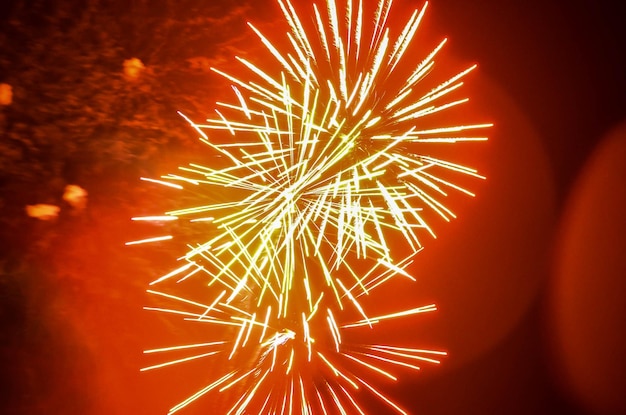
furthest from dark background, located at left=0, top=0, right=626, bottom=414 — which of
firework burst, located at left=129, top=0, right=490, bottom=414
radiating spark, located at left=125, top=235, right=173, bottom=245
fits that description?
radiating spark, located at left=125, top=235, right=173, bottom=245

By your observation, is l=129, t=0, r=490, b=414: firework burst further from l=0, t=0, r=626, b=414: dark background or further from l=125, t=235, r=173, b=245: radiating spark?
l=0, t=0, r=626, b=414: dark background

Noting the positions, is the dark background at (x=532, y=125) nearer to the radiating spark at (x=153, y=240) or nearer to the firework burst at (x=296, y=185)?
the firework burst at (x=296, y=185)

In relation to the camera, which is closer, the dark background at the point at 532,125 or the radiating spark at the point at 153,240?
the radiating spark at the point at 153,240

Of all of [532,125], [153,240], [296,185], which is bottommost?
[153,240]

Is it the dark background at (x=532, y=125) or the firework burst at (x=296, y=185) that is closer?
the firework burst at (x=296, y=185)

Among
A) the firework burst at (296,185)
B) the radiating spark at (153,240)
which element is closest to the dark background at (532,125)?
the firework burst at (296,185)

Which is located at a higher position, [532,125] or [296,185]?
[532,125]

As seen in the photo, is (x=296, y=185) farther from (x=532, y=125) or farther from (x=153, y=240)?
(x=532, y=125)

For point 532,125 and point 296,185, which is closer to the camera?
point 296,185

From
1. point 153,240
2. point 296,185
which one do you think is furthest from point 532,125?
point 153,240
